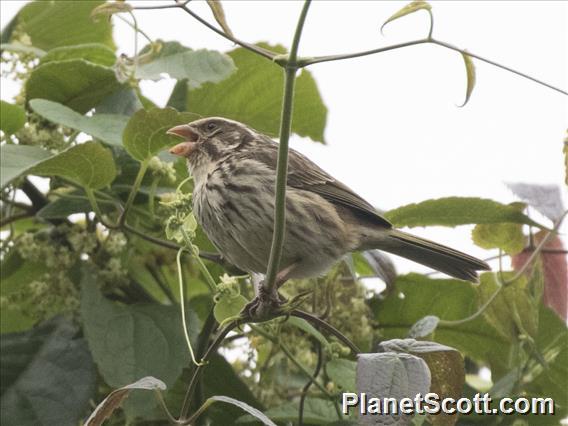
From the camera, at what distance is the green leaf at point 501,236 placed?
10.8 feet

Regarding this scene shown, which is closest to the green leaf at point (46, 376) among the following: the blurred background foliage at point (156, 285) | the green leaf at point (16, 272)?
the blurred background foliage at point (156, 285)

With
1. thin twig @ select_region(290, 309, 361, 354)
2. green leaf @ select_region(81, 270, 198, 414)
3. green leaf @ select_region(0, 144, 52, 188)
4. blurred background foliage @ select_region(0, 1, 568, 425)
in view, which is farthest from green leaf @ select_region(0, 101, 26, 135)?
thin twig @ select_region(290, 309, 361, 354)

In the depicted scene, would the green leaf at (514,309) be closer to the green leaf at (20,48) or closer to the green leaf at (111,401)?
the green leaf at (111,401)

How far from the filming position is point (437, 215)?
3.26 metres

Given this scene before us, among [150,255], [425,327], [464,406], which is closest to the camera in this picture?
[425,327]

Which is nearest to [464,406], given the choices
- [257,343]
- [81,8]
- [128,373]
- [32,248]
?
[257,343]

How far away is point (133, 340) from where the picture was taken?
122 inches

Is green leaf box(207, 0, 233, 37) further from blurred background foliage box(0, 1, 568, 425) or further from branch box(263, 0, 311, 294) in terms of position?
blurred background foliage box(0, 1, 568, 425)

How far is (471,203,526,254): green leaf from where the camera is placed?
3.29 m

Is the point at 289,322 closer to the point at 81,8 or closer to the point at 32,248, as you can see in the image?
the point at 32,248

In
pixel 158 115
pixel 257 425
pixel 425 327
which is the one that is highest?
pixel 158 115

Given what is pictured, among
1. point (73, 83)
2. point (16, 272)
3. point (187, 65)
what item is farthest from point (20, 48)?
point (16, 272)

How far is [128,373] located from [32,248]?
1.68ft

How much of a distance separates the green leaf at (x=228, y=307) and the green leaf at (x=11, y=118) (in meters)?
0.94
